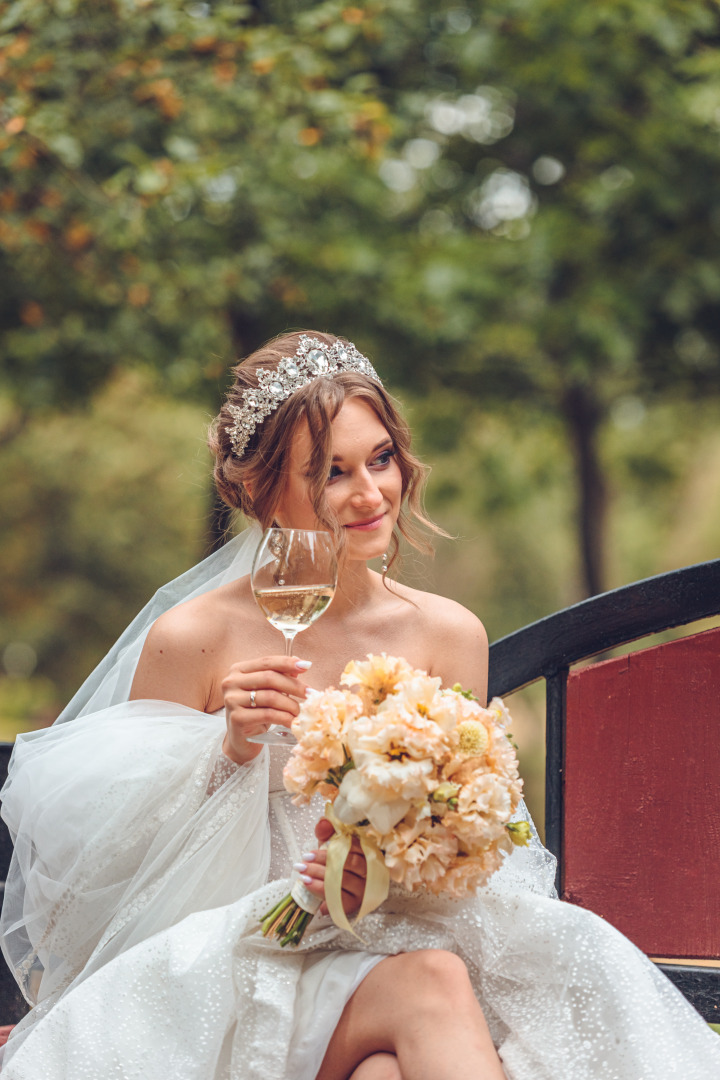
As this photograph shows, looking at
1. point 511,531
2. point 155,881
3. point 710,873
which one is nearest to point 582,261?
point 710,873

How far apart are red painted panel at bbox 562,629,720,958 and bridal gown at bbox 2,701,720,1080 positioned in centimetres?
37

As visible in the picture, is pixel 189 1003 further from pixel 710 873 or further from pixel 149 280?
pixel 149 280

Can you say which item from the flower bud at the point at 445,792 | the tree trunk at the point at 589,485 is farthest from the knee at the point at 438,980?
the tree trunk at the point at 589,485

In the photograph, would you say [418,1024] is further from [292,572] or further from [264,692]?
[292,572]

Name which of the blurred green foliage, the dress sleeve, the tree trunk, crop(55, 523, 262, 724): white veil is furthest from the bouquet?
the tree trunk

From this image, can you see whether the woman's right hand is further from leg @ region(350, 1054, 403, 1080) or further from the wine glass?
leg @ region(350, 1054, 403, 1080)

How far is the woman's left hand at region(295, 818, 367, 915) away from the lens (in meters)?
1.91

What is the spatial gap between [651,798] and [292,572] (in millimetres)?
1254

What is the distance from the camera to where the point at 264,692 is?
6.93 ft

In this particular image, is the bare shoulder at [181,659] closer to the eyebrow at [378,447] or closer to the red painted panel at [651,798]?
the eyebrow at [378,447]

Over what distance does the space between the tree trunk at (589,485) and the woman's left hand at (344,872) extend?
22.5 feet

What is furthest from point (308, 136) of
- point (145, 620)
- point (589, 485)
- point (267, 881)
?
point (589, 485)

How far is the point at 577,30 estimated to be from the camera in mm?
5625

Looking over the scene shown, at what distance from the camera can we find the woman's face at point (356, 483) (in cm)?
260
